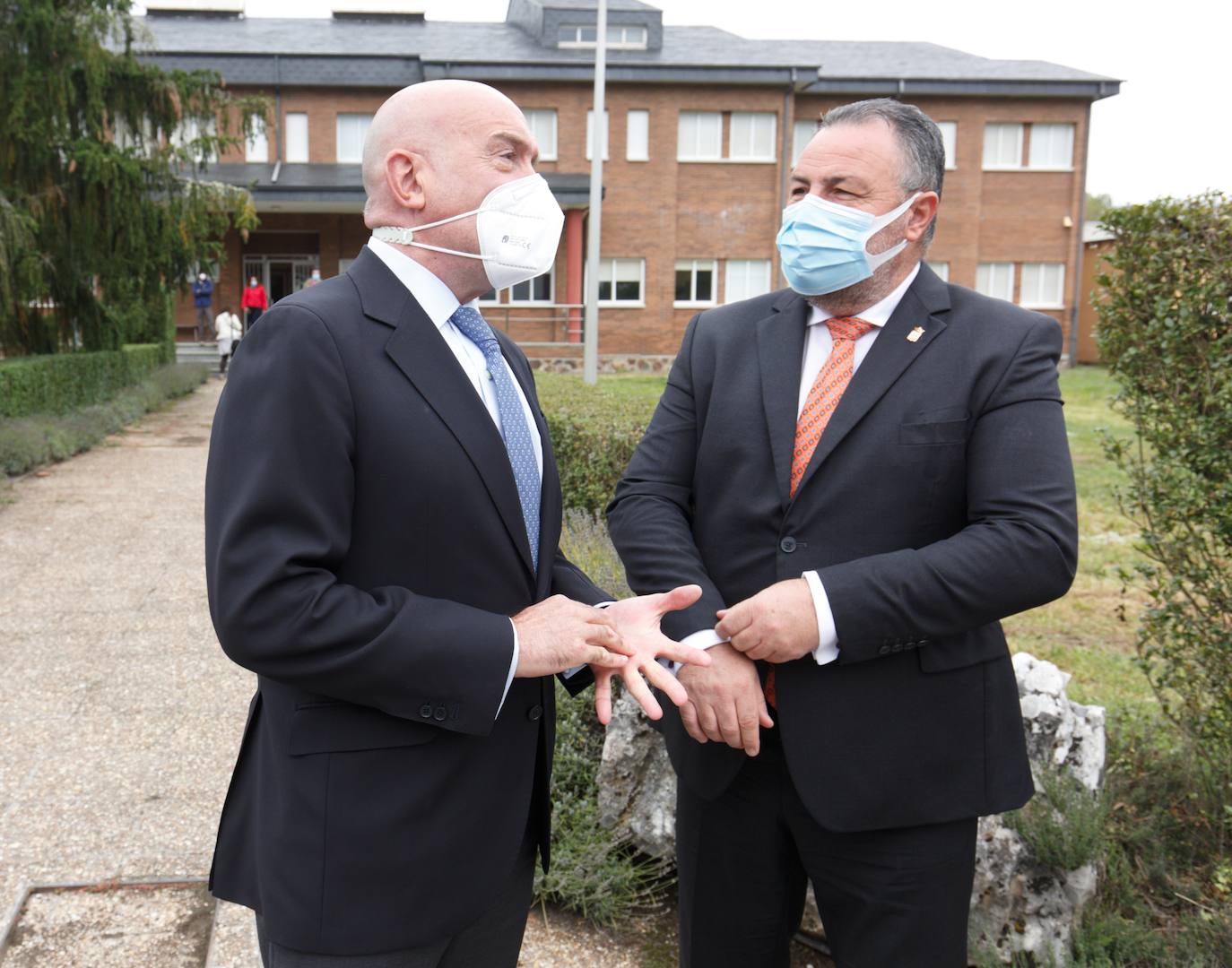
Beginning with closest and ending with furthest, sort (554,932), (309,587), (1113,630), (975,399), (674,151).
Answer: (309,587) → (975,399) → (554,932) → (1113,630) → (674,151)

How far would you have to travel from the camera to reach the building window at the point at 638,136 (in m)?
29.4

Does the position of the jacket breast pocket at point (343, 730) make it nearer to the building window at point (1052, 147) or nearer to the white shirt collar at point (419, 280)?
the white shirt collar at point (419, 280)

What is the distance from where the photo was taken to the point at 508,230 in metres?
2.07

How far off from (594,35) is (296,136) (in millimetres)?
9005

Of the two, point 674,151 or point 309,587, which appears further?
point 674,151

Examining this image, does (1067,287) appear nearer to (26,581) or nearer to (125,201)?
(125,201)

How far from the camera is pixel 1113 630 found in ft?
21.6

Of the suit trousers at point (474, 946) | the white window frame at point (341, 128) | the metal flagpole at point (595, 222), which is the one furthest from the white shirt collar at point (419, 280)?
the white window frame at point (341, 128)

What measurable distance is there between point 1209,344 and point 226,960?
344 cm

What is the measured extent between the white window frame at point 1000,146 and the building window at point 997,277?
8.69 feet

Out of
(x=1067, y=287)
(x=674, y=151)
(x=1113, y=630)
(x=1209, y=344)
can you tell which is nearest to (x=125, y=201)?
(x=1113, y=630)

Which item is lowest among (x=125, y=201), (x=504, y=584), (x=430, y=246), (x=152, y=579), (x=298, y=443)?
(x=152, y=579)

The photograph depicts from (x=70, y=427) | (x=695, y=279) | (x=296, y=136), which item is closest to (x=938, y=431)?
(x=70, y=427)

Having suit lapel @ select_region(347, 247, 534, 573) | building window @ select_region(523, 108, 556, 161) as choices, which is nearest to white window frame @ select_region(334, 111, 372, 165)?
building window @ select_region(523, 108, 556, 161)
